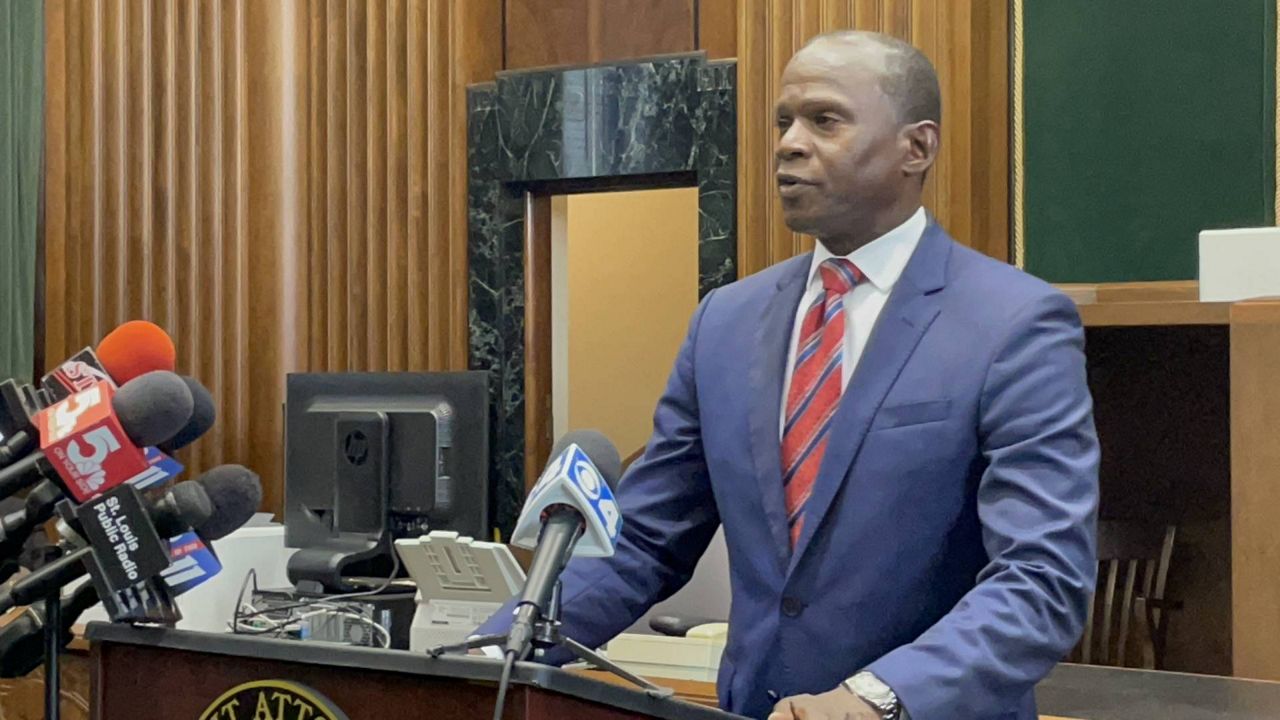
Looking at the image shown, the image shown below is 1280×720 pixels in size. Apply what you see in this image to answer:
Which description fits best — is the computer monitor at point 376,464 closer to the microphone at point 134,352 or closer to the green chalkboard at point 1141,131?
the green chalkboard at point 1141,131

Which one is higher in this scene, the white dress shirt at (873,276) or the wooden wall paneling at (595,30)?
the wooden wall paneling at (595,30)

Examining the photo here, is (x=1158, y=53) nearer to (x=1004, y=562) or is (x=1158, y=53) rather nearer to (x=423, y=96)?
(x=423, y=96)

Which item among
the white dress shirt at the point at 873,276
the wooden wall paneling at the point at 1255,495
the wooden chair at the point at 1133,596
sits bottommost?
the wooden chair at the point at 1133,596

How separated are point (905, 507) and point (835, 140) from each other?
1.45 feet

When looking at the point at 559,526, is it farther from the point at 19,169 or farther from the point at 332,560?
the point at 19,169

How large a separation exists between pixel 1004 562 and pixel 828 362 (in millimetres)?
378

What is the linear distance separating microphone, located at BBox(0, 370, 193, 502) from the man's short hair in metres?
0.87

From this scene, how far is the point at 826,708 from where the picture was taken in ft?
5.10

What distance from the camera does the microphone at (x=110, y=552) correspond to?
1518 millimetres

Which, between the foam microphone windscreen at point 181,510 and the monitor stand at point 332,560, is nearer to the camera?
the foam microphone windscreen at point 181,510

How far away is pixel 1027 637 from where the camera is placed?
1638 mm

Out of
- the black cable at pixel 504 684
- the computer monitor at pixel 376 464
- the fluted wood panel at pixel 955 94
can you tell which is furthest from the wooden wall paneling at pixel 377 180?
the black cable at pixel 504 684

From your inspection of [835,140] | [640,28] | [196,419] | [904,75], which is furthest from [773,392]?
[640,28]

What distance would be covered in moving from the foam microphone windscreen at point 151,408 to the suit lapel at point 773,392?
663 millimetres
